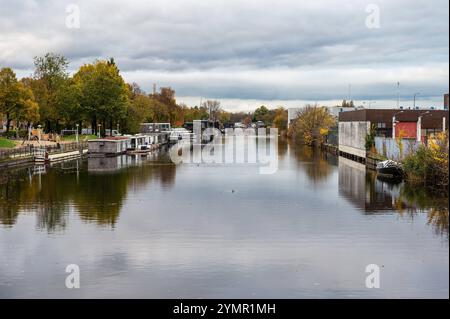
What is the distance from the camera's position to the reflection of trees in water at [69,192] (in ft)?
80.8

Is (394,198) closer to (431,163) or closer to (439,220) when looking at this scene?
(431,163)

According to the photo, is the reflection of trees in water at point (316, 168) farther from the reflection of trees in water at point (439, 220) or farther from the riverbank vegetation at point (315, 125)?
the riverbank vegetation at point (315, 125)

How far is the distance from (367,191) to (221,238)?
15325 millimetres

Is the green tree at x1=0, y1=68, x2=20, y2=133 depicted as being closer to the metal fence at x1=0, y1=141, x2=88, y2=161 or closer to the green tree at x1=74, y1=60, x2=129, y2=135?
the metal fence at x1=0, y1=141, x2=88, y2=161

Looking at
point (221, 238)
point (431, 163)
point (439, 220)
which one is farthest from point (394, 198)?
point (221, 238)

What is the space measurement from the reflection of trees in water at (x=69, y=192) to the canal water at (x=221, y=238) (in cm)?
8

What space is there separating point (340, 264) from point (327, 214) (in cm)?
883

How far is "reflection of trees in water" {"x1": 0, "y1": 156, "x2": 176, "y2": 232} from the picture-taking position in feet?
80.8

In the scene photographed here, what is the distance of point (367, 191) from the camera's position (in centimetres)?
3334

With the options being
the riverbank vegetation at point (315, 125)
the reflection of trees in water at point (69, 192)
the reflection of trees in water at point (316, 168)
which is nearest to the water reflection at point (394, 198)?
the reflection of trees in water at point (316, 168)

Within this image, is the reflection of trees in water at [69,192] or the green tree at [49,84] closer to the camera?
the reflection of trees in water at [69,192]

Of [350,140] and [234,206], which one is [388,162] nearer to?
[234,206]

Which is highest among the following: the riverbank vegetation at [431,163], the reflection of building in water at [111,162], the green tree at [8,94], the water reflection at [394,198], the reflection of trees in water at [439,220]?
the green tree at [8,94]
